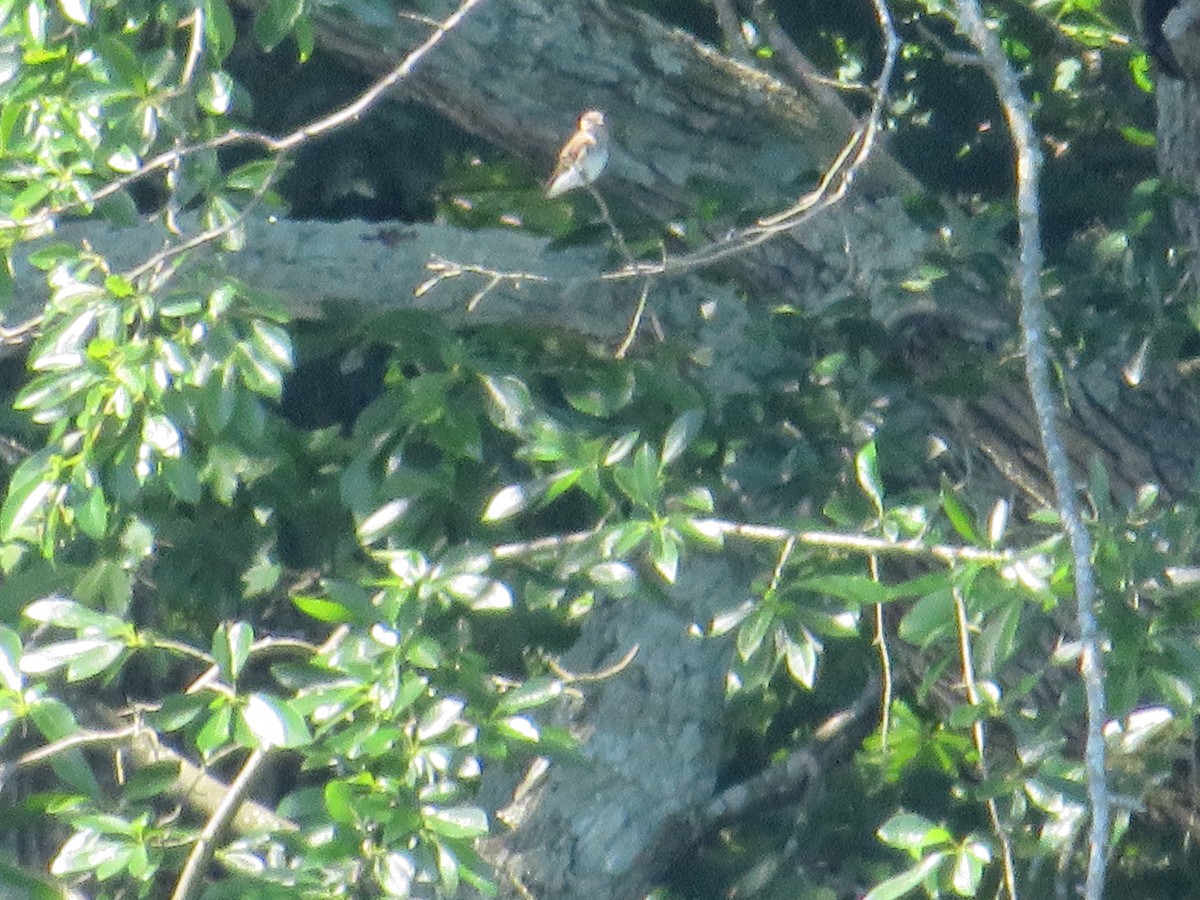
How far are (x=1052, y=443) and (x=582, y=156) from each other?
93 cm

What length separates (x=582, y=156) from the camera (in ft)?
7.45

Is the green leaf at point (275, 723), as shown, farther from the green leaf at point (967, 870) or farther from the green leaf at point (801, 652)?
the green leaf at point (967, 870)

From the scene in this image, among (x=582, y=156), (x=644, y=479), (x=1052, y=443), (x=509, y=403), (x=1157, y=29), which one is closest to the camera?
(x=1052, y=443)

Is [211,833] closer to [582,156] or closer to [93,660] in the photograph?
[93,660]

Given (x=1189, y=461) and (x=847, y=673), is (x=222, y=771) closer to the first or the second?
(x=847, y=673)

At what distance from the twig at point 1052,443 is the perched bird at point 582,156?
25.8 inches

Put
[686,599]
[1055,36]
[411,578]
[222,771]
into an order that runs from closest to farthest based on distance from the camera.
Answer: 1. [411,578]
2. [686,599]
3. [1055,36]
4. [222,771]

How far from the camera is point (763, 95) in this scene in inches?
97.0

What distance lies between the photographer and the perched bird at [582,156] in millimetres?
2236

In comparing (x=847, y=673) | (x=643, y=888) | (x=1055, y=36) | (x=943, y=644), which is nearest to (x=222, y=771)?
(x=643, y=888)

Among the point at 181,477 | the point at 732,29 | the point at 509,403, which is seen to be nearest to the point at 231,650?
the point at 181,477

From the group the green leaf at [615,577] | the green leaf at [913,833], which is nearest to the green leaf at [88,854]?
the green leaf at [615,577]

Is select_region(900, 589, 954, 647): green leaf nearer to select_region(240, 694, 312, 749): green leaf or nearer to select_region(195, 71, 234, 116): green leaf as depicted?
select_region(240, 694, 312, 749): green leaf

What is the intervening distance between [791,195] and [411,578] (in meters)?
0.92
